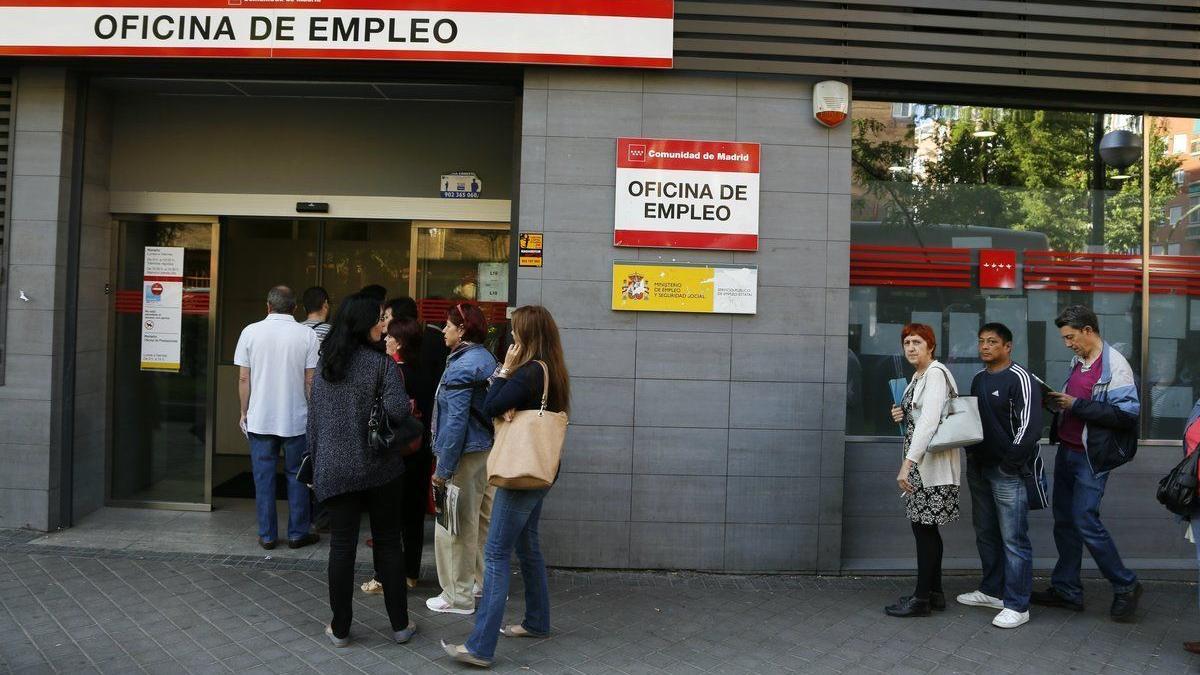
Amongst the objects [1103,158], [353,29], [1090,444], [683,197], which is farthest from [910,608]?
[353,29]

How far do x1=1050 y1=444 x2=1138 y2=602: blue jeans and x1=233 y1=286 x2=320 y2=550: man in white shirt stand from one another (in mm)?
5065

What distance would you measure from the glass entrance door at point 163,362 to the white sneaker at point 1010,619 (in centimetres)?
608

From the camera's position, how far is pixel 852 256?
6715 mm

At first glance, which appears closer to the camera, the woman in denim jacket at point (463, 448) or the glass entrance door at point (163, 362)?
the woman in denim jacket at point (463, 448)

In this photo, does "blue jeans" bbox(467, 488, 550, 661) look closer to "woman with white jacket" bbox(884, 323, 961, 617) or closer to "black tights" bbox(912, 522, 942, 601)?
"woman with white jacket" bbox(884, 323, 961, 617)

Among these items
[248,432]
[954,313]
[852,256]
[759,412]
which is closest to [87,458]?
[248,432]

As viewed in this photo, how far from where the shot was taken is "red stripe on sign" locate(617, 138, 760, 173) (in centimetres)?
628

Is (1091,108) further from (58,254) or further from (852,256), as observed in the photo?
(58,254)

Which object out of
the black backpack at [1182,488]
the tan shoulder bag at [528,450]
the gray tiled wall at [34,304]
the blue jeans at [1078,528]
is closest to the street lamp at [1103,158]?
→ the blue jeans at [1078,528]

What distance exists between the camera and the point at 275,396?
6680mm

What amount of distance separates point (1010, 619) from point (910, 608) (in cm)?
56

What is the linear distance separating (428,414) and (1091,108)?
5294mm

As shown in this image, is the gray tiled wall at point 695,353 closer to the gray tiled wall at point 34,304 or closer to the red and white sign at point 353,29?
the red and white sign at point 353,29

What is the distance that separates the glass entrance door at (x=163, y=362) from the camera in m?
7.58
